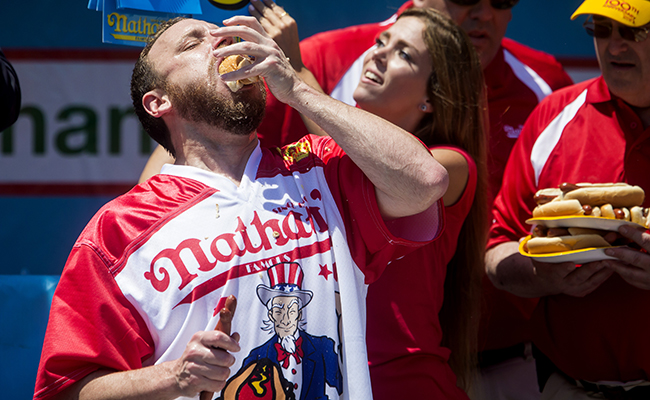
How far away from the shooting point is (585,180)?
7.25 ft

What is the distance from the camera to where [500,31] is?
2861mm

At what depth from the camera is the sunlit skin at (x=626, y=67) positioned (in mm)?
2174

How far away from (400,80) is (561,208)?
0.71 meters

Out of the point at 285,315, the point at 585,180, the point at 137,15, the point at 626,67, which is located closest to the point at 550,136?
the point at 585,180

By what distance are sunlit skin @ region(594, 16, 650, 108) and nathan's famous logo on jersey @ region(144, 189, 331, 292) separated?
1.37 meters

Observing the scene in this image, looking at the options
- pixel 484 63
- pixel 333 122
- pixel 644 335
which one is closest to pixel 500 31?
pixel 484 63

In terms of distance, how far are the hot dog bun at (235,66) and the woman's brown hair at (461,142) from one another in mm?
752

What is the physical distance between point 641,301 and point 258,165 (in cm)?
142

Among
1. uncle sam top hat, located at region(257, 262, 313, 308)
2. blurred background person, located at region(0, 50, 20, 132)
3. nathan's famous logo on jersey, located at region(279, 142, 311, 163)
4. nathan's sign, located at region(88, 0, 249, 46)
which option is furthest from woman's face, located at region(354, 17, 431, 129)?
blurred background person, located at region(0, 50, 20, 132)

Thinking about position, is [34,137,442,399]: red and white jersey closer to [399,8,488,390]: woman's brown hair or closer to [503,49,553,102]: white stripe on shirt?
[399,8,488,390]: woman's brown hair

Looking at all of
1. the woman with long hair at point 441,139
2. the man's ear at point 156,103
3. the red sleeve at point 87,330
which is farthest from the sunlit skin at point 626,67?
the red sleeve at point 87,330

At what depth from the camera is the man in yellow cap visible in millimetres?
2098

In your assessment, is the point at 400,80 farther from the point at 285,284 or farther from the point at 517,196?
the point at 285,284

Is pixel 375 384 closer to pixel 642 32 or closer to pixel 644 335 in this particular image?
pixel 644 335
